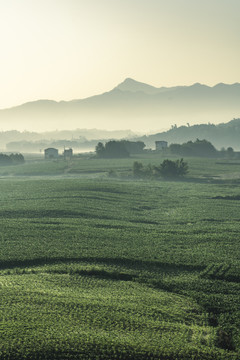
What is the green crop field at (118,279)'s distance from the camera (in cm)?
3353

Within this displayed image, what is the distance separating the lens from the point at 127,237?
65.8 m

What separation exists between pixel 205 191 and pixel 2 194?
55779 millimetres

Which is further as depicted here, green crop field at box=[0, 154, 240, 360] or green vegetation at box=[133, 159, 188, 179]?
green vegetation at box=[133, 159, 188, 179]

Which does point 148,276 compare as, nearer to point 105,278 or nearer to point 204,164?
point 105,278

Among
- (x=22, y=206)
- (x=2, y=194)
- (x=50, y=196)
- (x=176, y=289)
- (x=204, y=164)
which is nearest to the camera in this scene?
(x=176, y=289)

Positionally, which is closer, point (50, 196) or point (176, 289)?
point (176, 289)

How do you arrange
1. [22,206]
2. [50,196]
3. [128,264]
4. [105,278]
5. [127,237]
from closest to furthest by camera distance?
[105,278] → [128,264] → [127,237] → [22,206] → [50,196]

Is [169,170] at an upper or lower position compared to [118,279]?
upper

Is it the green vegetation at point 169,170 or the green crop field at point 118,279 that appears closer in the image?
the green crop field at point 118,279

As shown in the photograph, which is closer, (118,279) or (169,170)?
(118,279)

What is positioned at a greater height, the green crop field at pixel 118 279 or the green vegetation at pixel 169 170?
the green vegetation at pixel 169 170

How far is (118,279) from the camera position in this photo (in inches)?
1962

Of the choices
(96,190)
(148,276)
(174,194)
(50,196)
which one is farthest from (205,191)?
(148,276)

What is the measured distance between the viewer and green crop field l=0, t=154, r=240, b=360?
33531 millimetres
